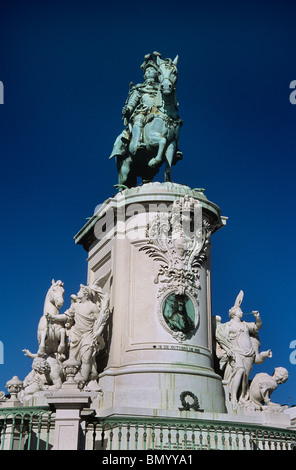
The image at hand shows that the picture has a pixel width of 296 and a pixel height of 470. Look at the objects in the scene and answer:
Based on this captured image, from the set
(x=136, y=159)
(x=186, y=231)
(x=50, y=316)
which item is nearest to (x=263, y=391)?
A: (x=186, y=231)

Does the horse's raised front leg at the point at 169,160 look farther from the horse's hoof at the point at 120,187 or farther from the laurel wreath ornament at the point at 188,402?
the laurel wreath ornament at the point at 188,402

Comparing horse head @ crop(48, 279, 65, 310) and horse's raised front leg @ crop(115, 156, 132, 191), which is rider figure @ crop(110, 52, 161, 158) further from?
horse head @ crop(48, 279, 65, 310)

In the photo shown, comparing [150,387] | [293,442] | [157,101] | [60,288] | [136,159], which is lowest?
[293,442]

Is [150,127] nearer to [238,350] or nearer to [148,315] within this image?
[148,315]

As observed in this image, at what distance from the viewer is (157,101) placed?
733 inches

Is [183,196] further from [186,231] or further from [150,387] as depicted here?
[150,387]

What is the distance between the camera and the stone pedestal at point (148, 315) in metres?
15.1

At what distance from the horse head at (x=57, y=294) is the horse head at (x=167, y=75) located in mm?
5955

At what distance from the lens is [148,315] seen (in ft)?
52.1

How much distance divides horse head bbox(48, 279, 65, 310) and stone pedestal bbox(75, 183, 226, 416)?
3.57 ft

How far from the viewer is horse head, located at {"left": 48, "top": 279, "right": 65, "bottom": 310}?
17000 millimetres

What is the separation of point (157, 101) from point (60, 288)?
19.4 ft

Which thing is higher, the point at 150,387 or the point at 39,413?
the point at 150,387

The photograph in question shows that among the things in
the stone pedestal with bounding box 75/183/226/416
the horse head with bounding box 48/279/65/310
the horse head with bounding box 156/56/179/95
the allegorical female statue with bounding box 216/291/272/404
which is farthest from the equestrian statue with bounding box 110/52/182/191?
the allegorical female statue with bounding box 216/291/272/404
